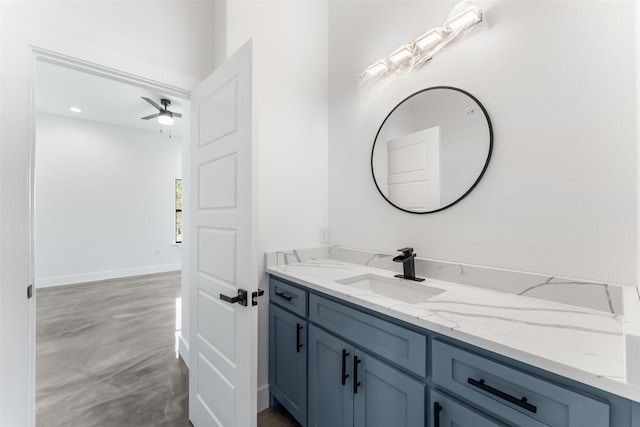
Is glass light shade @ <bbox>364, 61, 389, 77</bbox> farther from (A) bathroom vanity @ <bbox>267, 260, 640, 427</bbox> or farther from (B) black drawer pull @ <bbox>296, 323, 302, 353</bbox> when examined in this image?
(B) black drawer pull @ <bbox>296, 323, 302, 353</bbox>

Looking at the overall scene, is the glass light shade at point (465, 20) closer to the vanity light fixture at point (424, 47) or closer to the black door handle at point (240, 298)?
the vanity light fixture at point (424, 47)

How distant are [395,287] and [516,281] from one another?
1.90ft

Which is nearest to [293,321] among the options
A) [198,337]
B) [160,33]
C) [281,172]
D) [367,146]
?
A: [198,337]

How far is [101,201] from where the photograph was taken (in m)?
4.93

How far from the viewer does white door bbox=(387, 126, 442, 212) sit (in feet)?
5.10

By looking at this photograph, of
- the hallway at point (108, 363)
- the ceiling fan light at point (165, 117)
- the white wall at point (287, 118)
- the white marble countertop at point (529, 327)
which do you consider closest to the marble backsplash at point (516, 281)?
the white marble countertop at point (529, 327)

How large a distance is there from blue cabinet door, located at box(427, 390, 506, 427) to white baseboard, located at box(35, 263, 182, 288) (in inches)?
233

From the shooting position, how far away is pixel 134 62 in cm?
154

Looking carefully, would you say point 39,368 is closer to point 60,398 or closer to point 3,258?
point 60,398

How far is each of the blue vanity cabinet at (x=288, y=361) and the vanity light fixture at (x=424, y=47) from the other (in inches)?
65.5

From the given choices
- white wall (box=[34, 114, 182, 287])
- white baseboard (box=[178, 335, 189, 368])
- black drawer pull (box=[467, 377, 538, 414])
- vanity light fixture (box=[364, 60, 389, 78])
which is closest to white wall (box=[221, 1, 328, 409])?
vanity light fixture (box=[364, 60, 389, 78])

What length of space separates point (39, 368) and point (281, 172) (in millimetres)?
2589

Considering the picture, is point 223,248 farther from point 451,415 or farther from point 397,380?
point 451,415

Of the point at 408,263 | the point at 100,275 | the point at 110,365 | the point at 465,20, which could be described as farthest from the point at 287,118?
the point at 100,275
